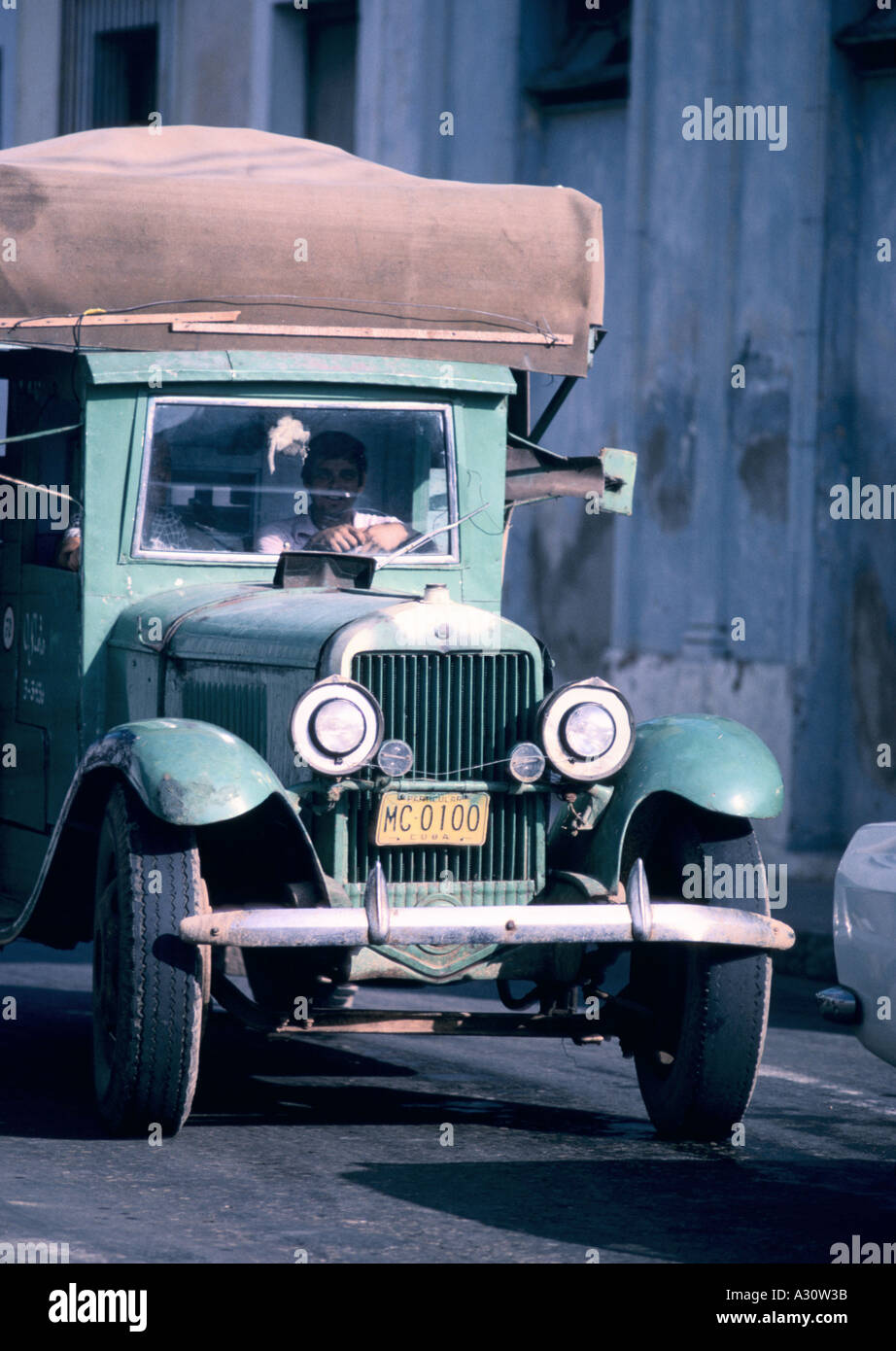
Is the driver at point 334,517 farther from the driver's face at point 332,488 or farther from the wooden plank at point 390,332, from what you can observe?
the wooden plank at point 390,332

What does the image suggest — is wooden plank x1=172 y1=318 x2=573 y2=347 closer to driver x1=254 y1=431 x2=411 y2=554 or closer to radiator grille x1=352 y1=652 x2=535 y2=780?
driver x1=254 y1=431 x2=411 y2=554

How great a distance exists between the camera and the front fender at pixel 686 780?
6523 millimetres

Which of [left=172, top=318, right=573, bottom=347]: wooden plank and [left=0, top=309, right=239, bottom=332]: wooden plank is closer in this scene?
[left=0, top=309, right=239, bottom=332]: wooden plank

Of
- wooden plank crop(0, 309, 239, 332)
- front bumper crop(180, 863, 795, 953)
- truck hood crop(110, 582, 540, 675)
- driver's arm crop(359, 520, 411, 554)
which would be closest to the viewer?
front bumper crop(180, 863, 795, 953)

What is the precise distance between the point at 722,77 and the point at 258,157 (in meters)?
6.31

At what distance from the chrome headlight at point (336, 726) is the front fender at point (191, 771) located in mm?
139

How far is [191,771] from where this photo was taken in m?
6.22

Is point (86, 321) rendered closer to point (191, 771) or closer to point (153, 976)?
point (191, 771)

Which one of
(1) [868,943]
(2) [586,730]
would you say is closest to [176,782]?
(2) [586,730]

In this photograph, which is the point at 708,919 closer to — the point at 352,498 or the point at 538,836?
the point at 538,836

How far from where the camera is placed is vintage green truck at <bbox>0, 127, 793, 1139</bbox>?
6.32 meters

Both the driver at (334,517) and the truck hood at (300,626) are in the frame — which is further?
the driver at (334,517)

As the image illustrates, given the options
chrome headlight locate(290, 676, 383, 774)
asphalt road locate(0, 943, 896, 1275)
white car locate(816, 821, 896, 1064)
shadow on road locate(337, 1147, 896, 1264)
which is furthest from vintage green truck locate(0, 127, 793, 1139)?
white car locate(816, 821, 896, 1064)

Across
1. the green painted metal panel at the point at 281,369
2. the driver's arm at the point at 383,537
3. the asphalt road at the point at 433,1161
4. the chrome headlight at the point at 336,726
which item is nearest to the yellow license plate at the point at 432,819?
the chrome headlight at the point at 336,726
